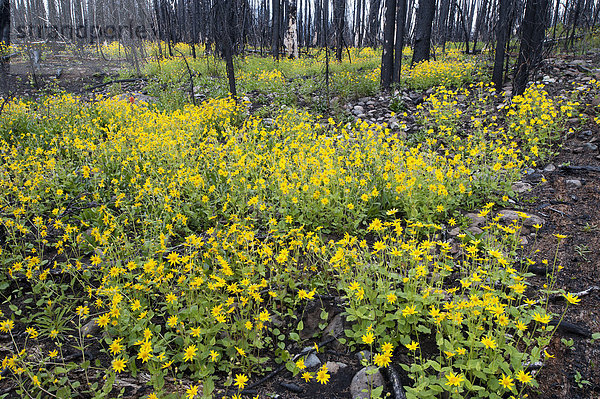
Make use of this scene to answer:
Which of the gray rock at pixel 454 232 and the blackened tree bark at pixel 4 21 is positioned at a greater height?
the blackened tree bark at pixel 4 21

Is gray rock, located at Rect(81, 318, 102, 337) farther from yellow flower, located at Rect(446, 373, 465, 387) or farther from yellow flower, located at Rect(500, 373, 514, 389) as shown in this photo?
yellow flower, located at Rect(500, 373, 514, 389)

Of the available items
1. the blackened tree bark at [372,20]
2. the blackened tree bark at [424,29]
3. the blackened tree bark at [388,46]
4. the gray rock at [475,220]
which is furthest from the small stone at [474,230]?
the blackened tree bark at [372,20]

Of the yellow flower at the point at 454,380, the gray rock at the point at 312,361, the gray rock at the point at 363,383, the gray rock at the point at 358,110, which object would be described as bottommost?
the gray rock at the point at 312,361

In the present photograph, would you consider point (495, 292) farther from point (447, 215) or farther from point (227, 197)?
point (227, 197)

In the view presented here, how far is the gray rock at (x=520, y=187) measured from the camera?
4637 millimetres

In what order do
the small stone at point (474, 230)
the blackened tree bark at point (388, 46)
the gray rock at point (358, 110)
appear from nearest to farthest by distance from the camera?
the small stone at point (474, 230), the gray rock at point (358, 110), the blackened tree bark at point (388, 46)

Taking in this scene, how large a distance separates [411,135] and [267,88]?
5.24 meters

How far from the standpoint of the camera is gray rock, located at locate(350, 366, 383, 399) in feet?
7.20

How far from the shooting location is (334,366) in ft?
7.99

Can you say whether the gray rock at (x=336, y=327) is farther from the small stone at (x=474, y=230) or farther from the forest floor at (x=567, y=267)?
the small stone at (x=474, y=230)

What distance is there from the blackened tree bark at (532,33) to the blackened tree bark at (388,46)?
358 centimetres

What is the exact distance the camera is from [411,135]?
7559mm

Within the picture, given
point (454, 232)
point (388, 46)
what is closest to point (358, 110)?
point (388, 46)

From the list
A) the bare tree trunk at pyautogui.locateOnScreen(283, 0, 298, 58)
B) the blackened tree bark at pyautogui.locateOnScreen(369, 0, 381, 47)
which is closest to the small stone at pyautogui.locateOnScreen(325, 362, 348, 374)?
the bare tree trunk at pyautogui.locateOnScreen(283, 0, 298, 58)
